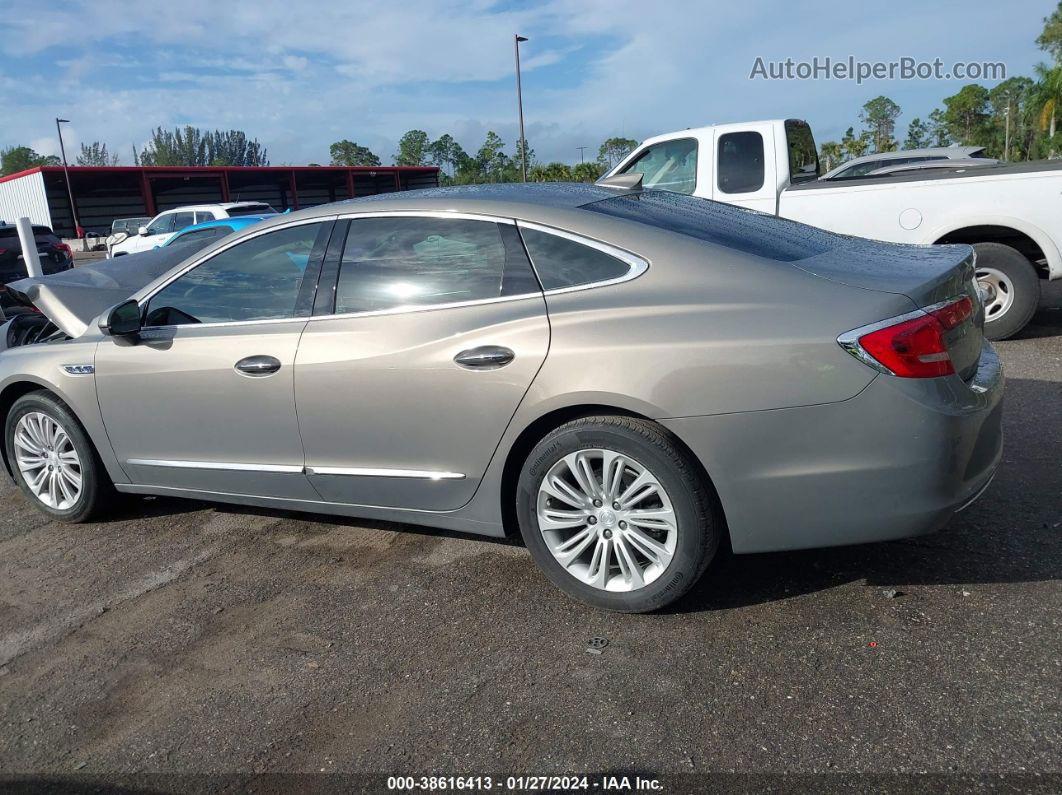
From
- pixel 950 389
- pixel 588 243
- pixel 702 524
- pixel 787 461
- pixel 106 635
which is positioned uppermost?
pixel 588 243

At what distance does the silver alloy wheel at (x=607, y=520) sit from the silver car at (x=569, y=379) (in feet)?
0.03

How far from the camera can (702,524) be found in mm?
3191

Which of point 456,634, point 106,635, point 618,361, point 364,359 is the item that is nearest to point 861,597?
point 618,361

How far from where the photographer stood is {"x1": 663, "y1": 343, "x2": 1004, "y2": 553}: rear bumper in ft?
9.65

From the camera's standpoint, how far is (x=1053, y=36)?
6550 cm

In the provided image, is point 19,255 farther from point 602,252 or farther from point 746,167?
point 602,252

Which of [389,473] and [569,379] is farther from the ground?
[569,379]

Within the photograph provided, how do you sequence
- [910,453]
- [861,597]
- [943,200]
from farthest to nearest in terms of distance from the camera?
[943,200] < [861,597] < [910,453]

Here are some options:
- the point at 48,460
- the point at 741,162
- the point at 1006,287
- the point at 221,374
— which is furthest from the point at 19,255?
the point at 1006,287

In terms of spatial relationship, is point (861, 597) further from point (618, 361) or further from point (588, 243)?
point (588, 243)

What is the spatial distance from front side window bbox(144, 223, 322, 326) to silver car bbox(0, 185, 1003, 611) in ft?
0.04

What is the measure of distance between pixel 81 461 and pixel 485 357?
8.52ft

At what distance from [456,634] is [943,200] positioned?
Answer: 5.97m

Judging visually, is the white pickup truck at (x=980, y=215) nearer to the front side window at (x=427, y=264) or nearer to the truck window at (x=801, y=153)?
the truck window at (x=801, y=153)
